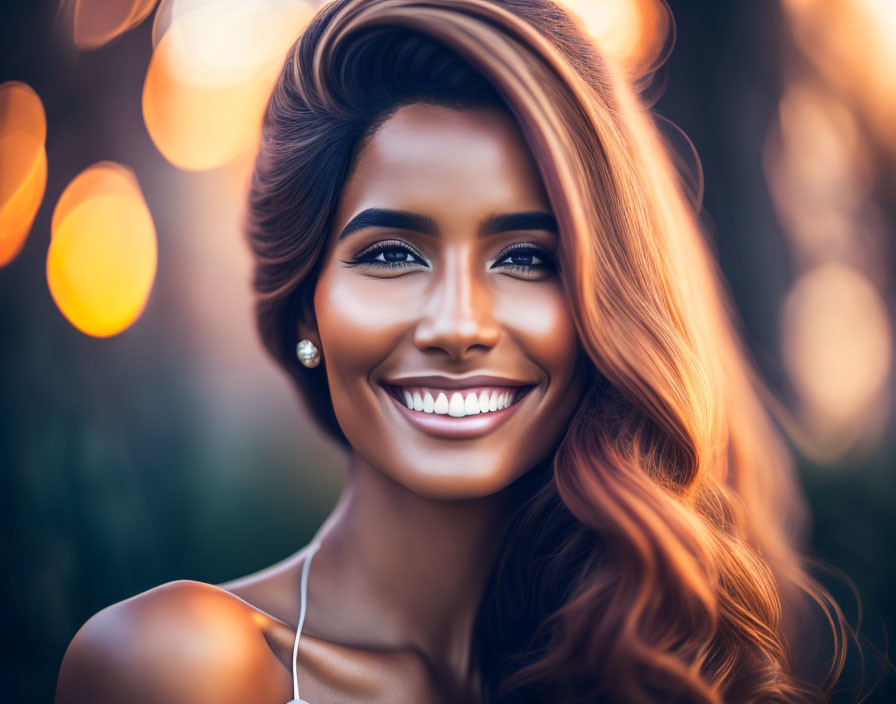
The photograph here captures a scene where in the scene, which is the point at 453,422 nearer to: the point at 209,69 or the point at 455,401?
the point at 455,401

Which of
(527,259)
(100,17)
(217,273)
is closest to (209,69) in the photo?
(100,17)

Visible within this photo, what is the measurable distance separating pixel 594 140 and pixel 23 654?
5.94ft

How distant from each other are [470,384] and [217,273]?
4.40 ft

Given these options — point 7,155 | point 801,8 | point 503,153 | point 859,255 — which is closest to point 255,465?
point 7,155

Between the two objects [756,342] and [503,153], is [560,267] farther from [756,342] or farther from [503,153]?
[756,342]

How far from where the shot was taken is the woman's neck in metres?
1.48

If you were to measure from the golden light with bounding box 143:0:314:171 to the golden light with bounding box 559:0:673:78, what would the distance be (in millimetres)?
808

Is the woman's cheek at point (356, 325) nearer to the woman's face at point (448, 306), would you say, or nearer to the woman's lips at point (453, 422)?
the woman's face at point (448, 306)

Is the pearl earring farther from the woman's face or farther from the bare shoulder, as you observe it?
the bare shoulder

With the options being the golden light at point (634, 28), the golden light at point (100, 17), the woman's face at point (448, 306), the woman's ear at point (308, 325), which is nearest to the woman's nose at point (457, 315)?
the woman's face at point (448, 306)

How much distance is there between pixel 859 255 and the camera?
7.14 feet

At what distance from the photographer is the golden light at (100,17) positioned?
177 centimetres

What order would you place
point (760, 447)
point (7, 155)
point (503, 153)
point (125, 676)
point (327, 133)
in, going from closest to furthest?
point (125, 676), point (503, 153), point (327, 133), point (7, 155), point (760, 447)

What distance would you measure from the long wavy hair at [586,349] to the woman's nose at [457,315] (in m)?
0.17
